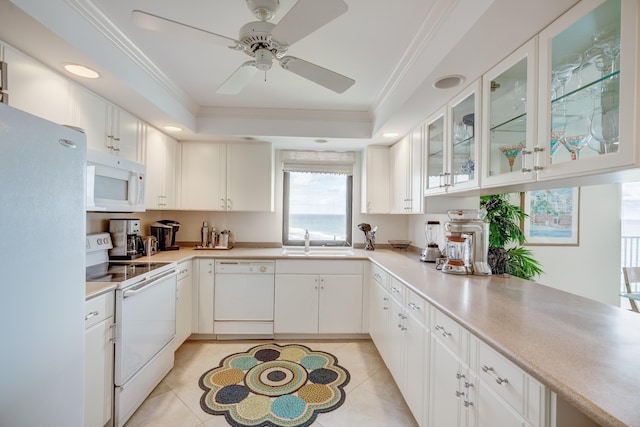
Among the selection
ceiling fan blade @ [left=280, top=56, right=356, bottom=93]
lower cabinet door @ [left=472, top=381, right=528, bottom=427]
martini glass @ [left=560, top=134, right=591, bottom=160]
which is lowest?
lower cabinet door @ [left=472, top=381, right=528, bottom=427]

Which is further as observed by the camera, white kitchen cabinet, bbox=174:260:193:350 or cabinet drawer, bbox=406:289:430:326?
white kitchen cabinet, bbox=174:260:193:350

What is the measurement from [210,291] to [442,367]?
2.33m

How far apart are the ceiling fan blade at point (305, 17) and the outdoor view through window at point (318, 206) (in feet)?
8.17

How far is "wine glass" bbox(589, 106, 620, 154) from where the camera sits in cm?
96

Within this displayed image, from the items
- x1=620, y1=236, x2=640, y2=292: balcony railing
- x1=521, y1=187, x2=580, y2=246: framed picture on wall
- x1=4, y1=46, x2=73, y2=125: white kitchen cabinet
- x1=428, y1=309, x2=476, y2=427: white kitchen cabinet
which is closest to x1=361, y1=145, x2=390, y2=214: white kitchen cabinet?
x1=521, y1=187, x2=580, y2=246: framed picture on wall

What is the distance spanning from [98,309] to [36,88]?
126 centimetres

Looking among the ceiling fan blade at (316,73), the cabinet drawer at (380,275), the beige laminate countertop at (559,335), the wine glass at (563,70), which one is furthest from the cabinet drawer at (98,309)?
the wine glass at (563,70)

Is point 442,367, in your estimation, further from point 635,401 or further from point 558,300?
point 635,401

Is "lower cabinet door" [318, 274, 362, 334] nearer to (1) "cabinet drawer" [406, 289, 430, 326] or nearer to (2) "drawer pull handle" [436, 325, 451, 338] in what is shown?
(1) "cabinet drawer" [406, 289, 430, 326]

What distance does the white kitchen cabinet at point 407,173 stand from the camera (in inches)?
103

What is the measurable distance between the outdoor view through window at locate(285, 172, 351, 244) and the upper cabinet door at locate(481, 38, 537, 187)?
226cm

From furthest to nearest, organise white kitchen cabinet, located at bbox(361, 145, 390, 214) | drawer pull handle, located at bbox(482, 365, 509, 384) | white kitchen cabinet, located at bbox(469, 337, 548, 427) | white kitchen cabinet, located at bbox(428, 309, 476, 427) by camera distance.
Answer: white kitchen cabinet, located at bbox(361, 145, 390, 214) < white kitchen cabinet, located at bbox(428, 309, 476, 427) < drawer pull handle, located at bbox(482, 365, 509, 384) < white kitchen cabinet, located at bbox(469, 337, 548, 427)

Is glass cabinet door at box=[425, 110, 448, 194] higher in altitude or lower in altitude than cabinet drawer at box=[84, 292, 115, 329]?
higher

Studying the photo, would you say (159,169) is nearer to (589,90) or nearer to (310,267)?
(310,267)
